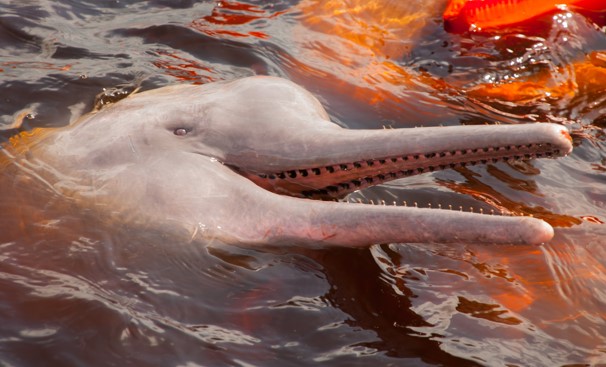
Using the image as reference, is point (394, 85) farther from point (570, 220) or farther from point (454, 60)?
point (570, 220)

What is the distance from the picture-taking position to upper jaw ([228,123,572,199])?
173 inches

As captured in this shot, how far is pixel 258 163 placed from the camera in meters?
5.27

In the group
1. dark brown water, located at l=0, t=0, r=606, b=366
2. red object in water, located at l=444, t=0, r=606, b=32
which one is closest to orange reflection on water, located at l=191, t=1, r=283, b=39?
dark brown water, located at l=0, t=0, r=606, b=366

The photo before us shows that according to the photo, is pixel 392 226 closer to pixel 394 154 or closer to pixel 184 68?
pixel 394 154

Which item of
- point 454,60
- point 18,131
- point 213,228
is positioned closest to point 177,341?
point 213,228

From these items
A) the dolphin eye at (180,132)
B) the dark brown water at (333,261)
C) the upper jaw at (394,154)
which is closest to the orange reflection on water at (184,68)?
the dark brown water at (333,261)

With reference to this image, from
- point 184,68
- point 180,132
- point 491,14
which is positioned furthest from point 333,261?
point 491,14

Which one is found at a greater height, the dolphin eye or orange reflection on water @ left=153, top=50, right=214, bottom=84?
the dolphin eye

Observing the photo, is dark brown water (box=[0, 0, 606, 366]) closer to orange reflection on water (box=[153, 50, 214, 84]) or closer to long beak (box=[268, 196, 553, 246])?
orange reflection on water (box=[153, 50, 214, 84])

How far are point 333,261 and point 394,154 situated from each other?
2.55 ft

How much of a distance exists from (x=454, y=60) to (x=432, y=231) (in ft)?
13.4

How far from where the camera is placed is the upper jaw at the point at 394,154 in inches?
173

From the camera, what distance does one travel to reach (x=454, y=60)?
26.6 ft

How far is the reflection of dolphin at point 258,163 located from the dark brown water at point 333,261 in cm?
20
